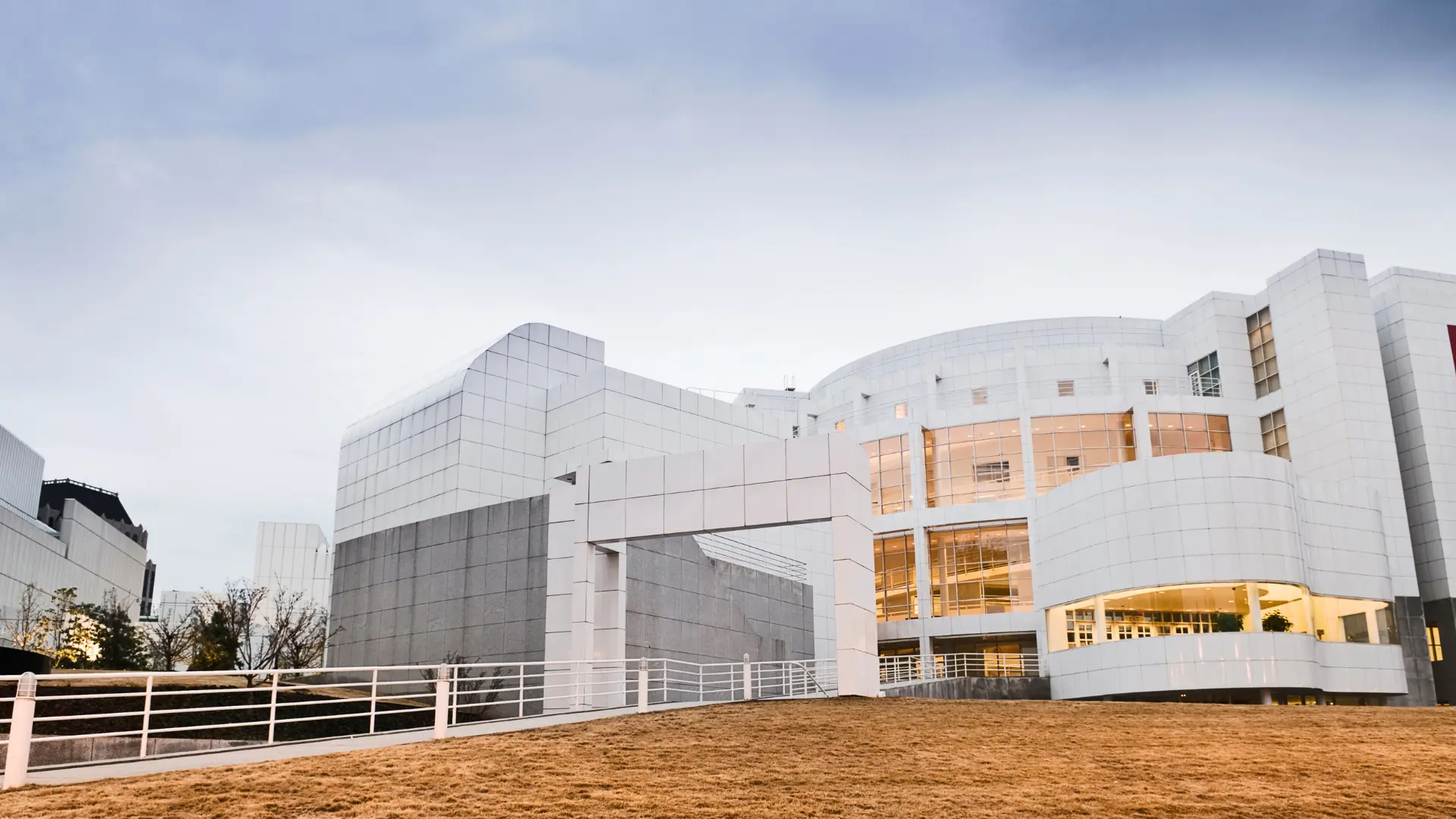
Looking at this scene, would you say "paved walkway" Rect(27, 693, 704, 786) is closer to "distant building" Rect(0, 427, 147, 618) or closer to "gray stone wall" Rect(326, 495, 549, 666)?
"gray stone wall" Rect(326, 495, 549, 666)

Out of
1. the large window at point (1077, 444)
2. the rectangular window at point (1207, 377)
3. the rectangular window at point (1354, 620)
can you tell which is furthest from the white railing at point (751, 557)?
the rectangular window at point (1207, 377)

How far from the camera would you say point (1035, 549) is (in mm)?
51219

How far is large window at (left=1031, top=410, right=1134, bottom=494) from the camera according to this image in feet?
184

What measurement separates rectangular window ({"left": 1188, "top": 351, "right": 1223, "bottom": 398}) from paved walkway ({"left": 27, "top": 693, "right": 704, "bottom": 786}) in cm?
4904

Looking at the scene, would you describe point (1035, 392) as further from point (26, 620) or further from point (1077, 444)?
point (26, 620)

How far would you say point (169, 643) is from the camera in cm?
5138

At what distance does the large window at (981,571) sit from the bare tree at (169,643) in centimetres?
3581

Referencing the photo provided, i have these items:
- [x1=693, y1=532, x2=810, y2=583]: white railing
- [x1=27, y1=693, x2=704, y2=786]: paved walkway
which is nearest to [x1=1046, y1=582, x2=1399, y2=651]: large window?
[x1=693, y1=532, x2=810, y2=583]: white railing

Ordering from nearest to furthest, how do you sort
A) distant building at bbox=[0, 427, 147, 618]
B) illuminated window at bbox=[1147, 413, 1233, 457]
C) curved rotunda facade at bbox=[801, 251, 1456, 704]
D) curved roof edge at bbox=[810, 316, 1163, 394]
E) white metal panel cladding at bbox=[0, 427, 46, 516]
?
curved rotunda facade at bbox=[801, 251, 1456, 704] < illuminated window at bbox=[1147, 413, 1233, 457] < distant building at bbox=[0, 427, 147, 618] < white metal panel cladding at bbox=[0, 427, 46, 516] < curved roof edge at bbox=[810, 316, 1163, 394]

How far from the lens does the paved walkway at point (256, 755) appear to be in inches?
515

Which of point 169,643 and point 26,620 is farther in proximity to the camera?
point 26,620

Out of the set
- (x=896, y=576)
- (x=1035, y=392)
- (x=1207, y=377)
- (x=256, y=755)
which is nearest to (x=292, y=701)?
(x=256, y=755)

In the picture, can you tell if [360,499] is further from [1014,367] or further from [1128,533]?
[1014,367]

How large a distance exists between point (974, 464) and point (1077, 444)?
5.22 m
